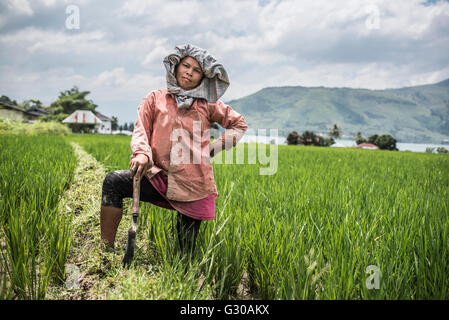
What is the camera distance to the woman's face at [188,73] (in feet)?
4.20

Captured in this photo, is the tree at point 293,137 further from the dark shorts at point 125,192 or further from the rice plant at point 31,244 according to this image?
the dark shorts at point 125,192

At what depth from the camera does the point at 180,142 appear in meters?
1.26

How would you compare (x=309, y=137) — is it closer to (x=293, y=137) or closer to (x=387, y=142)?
(x=293, y=137)

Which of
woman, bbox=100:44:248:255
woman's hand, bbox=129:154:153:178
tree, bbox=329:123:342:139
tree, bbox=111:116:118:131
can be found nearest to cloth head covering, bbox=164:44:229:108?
woman, bbox=100:44:248:255

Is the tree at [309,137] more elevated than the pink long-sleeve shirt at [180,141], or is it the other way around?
the tree at [309,137]

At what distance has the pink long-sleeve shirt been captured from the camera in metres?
1.25

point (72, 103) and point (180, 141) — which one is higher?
point (72, 103)

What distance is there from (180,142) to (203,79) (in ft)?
1.11

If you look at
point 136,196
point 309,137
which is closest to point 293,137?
point 309,137

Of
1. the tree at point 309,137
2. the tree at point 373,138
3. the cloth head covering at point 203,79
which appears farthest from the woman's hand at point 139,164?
the tree at point 373,138
